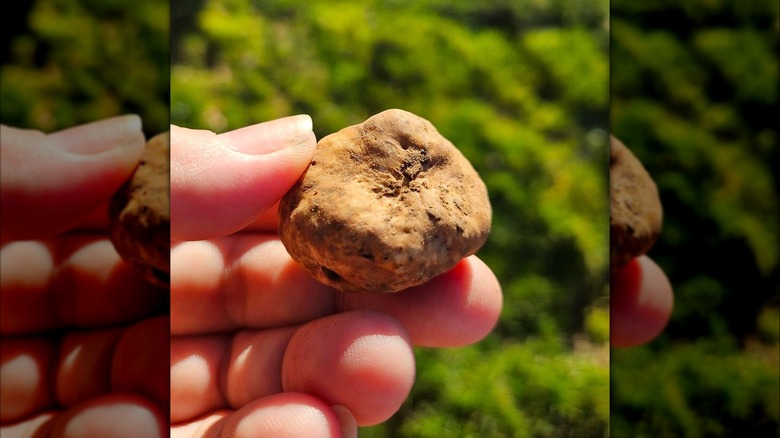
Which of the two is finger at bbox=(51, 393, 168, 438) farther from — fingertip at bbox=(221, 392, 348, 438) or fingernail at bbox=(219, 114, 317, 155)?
fingernail at bbox=(219, 114, 317, 155)

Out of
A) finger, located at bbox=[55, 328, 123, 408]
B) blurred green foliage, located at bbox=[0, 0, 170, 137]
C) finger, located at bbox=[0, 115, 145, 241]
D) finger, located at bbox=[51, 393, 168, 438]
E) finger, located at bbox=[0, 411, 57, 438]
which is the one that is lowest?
finger, located at bbox=[51, 393, 168, 438]

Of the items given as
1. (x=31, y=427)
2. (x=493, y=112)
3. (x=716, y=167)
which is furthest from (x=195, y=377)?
(x=716, y=167)

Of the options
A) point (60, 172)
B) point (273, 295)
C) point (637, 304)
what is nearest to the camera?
point (60, 172)

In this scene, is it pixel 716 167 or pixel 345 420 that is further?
pixel 716 167

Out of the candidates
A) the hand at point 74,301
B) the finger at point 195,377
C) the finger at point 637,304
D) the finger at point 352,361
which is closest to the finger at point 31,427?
the hand at point 74,301

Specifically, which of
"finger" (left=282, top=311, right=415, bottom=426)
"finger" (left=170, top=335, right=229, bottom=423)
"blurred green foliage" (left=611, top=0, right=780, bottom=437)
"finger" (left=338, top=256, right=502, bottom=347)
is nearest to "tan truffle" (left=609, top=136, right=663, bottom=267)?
"blurred green foliage" (left=611, top=0, right=780, bottom=437)

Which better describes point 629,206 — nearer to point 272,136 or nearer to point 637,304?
point 637,304

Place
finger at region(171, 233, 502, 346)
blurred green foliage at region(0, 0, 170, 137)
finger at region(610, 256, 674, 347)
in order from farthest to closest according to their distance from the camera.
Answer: finger at region(610, 256, 674, 347), finger at region(171, 233, 502, 346), blurred green foliage at region(0, 0, 170, 137)
